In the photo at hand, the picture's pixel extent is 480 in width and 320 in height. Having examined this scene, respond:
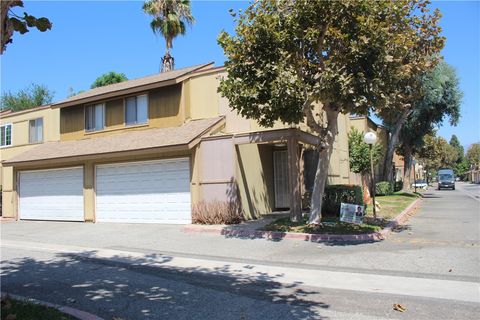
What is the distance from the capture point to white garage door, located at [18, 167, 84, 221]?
1962 cm

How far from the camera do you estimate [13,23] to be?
16.4ft

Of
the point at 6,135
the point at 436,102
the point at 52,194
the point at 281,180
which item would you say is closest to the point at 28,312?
the point at 281,180

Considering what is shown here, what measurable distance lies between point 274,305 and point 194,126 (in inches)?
478

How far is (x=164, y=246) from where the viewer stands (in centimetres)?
1233

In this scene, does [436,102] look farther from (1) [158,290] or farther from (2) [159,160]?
(1) [158,290]

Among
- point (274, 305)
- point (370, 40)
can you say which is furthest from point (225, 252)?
point (370, 40)

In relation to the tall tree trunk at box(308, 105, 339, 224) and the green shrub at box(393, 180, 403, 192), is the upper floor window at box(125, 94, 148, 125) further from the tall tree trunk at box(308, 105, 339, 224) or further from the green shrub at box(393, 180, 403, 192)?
the green shrub at box(393, 180, 403, 192)

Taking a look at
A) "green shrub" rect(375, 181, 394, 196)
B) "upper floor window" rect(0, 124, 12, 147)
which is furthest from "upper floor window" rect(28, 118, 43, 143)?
"green shrub" rect(375, 181, 394, 196)

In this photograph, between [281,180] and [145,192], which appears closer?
[145,192]

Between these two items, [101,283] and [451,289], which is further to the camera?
[101,283]

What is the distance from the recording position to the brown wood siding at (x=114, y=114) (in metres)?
20.2

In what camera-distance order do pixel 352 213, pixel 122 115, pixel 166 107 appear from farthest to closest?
pixel 122 115, pixel 166 107, pixel 352 213

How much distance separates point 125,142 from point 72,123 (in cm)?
538

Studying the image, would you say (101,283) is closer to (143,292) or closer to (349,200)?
(143,292)
